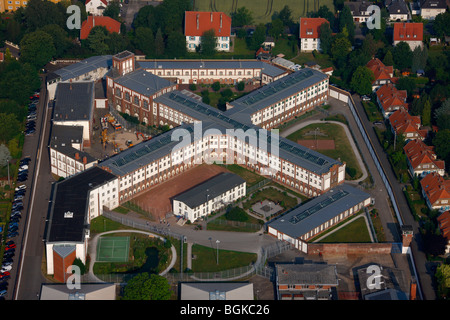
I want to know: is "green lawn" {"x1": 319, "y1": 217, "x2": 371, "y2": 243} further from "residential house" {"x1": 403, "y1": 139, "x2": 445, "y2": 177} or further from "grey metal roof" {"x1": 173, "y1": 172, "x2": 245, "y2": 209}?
"grey metal roof" {"x1": 173, "y1": 172, "x2": 245, "y2": 209}

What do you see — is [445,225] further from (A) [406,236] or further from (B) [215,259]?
(B) [215,259]

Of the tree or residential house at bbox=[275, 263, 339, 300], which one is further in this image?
residential house at bbox=[275, 263, 339, 300]

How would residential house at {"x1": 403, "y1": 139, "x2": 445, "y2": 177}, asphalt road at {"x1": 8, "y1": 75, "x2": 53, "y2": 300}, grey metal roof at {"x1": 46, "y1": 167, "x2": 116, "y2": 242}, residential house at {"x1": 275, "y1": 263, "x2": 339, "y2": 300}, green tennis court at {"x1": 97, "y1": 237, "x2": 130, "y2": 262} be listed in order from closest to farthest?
residential house at {"x1": 275, "y1": 263, "x2": 339, "y2": 300}, asphalt road at {"x1": 8, "y1": 75, "x2": 53, "y2": 300}, grey metal roof at {"x1": 46, "y1": 167, "x2": 116, "y2": 242}, green tennis court at {"x1": 97, "y1": 237, "x2": 130, "y2": 262}, residential house at {"x1": 403, "y1": 139, "x2": 445, "y2": 177}

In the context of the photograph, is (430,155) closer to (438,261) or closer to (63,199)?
(438,261)

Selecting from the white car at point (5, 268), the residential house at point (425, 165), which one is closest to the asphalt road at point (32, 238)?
the white car at point (5, 268)

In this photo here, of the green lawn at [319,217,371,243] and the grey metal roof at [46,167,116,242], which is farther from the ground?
the grey metal roof at [46,167,116,242]

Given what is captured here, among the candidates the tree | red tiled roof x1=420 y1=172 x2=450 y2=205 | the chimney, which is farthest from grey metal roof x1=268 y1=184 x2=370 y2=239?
the tree

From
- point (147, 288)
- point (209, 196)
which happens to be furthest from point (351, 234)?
point (147, 288)

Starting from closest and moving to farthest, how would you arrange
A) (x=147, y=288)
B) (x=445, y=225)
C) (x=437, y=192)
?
(x=147, y=288) < (x=445, y=225) < (x=437, y=192)
